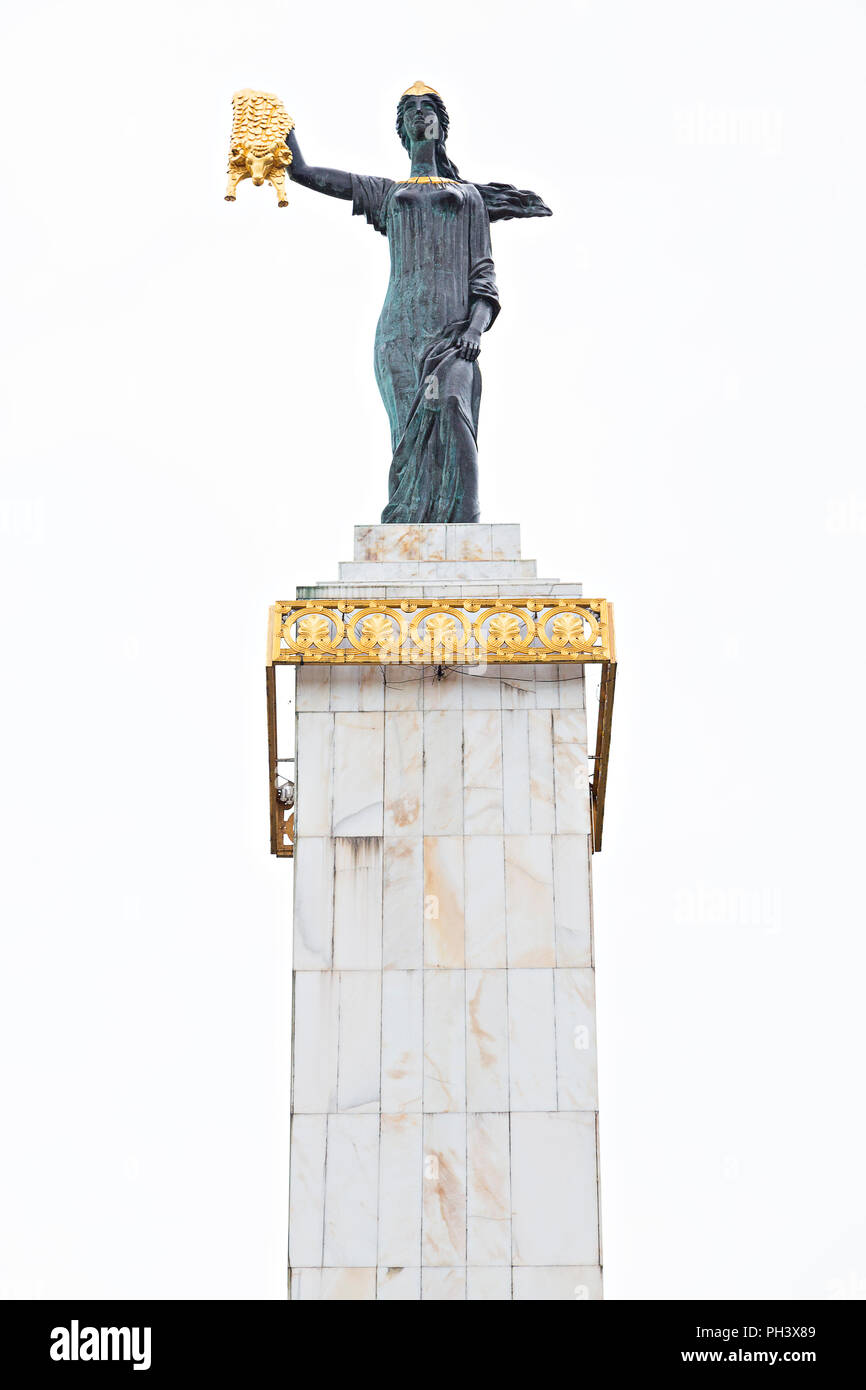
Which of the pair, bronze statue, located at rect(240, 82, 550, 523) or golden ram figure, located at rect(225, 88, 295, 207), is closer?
Result: bronze statue, located at rect(240, 82, 550, 523)

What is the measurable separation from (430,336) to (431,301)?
1.28ft

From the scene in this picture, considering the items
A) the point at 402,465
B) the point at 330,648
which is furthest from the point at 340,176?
the point at 330,648

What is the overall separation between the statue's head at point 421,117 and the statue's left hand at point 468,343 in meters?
2.32

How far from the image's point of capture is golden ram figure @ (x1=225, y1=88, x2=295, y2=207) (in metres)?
25.7

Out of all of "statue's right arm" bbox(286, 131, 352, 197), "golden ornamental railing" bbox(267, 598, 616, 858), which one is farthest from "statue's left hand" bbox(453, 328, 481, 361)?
"golden ornamental railing" bbox(267, 598, 616, 858)

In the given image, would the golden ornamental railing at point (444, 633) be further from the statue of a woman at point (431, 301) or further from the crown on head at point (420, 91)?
the crown on head at point (420, 91)

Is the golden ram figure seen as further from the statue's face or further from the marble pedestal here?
the marble pedestal

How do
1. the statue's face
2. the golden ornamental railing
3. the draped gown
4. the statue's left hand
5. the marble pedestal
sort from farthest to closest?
the statue's face
the statue's left hand
the draped gown
the golden ornamental railing
the marble pedestal

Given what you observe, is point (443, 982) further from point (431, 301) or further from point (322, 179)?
point (322, 179)

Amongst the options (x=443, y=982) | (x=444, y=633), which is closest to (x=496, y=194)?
(x=444, y=633)

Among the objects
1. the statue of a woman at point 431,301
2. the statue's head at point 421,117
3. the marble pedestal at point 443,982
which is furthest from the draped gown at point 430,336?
the marble pedestal at point 443,982
